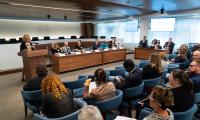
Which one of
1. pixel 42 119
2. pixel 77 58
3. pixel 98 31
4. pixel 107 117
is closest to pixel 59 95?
pixel 42 119

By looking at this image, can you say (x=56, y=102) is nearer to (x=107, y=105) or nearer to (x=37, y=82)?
(x=107, y=105)

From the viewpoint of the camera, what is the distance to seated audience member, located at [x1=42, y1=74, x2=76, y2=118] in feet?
7.22

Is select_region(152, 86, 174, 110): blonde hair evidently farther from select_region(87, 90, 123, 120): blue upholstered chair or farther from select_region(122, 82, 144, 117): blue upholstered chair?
select_region(122, 82, 144, 117): blue upholstered chair

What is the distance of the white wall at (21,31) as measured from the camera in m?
8.12

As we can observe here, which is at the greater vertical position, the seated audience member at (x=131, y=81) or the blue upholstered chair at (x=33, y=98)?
the seated audience member at (x=131, y=81)

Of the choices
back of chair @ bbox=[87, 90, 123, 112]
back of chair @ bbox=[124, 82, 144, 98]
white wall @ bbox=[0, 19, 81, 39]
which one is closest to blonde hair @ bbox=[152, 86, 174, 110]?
back of chair @ bbox=[87, 90, 123, 112]

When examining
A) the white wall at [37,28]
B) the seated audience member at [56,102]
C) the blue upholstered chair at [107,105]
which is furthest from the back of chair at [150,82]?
the white wall at [37,28]

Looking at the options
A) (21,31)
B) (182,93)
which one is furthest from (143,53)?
(21,31)

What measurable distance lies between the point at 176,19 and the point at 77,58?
736cm

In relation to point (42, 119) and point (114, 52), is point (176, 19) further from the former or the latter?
point (42, 119)

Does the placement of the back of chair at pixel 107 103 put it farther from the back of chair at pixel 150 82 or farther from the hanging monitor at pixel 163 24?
the hanging monitor at pixel 163 24

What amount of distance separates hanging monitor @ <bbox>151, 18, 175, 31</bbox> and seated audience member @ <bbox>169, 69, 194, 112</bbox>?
33.0ft

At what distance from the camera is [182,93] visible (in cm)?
220

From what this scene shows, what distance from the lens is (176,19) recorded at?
11.6 metres
